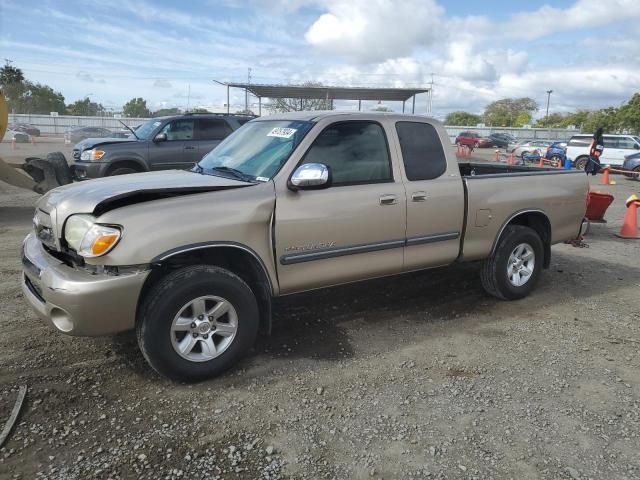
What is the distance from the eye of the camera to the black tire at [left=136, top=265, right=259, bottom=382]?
128 inches

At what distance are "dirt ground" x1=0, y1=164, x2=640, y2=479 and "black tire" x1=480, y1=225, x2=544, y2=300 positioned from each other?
0.64 feet

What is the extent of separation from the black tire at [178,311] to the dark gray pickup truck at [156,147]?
6.60 metres

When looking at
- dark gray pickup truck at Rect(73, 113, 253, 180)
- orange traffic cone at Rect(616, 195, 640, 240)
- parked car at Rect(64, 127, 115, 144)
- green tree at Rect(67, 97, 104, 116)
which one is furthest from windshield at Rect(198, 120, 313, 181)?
green tree at Rect(67, 97, 104, 116)

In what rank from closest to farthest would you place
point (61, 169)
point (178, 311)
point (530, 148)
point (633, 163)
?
point (178, 311) → point (61, 169) → point (633, 163) → point (530, 148)

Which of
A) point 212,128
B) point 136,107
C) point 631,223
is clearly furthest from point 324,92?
point 136,107

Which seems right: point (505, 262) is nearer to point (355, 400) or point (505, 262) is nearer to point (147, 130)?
point (355, 400)

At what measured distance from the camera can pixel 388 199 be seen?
164 inches

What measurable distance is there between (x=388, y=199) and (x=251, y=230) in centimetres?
122

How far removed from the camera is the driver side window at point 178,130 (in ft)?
34.7

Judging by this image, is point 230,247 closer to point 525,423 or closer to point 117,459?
point 117,459

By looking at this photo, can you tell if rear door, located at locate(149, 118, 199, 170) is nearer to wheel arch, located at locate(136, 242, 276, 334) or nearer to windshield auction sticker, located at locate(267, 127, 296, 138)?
windshield auction sticker, located at locate(267, 127, 296, 138)

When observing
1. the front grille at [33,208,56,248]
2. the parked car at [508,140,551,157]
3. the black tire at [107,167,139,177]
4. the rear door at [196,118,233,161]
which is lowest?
the front grille at [33,208,56,248]

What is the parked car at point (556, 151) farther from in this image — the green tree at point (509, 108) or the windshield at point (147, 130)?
the green tree at point (509, 108)

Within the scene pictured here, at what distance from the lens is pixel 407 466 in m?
2.76
